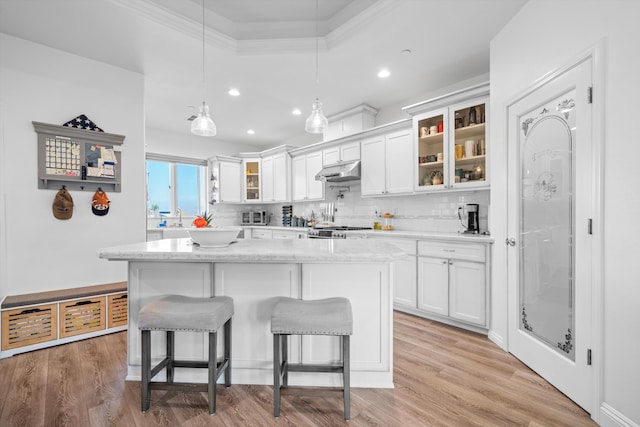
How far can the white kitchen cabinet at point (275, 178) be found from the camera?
5738 mm

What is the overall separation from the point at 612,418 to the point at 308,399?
1652mm

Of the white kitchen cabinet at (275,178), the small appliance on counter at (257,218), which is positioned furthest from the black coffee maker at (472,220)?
the small appliance on counter at (257,218)

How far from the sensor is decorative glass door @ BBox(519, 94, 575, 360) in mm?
1895

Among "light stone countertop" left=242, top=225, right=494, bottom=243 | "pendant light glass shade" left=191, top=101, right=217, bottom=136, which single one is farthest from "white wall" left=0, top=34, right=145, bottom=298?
"light stone countertop" left=242, top=225, right=494, bottom=243

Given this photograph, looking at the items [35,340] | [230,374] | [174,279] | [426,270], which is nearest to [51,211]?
[35,340]

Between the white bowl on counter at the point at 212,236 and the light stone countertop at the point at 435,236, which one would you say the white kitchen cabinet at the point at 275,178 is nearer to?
the light stone countertop at the point at 435,236

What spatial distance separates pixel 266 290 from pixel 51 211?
2587 millimetres

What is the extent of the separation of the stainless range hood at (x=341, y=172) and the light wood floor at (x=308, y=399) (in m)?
2.68

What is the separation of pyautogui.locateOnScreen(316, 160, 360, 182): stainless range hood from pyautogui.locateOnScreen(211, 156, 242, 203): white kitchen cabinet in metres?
2.26

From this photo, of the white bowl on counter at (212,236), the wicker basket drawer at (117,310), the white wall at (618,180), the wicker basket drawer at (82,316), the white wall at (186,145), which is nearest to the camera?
the white wall at (618,180)

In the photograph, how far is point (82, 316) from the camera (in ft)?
9.14

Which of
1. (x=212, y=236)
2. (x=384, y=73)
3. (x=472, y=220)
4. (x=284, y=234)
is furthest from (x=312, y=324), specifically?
(x=284, y=234)

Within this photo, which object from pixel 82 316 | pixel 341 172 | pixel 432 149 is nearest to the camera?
pixel 82 316

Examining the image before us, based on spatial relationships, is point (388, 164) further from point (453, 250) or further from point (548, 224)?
point (548, 224)
